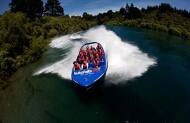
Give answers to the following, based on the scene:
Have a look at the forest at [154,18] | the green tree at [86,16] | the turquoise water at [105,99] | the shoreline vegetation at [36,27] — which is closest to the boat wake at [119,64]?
the turquoise water at [105,99]

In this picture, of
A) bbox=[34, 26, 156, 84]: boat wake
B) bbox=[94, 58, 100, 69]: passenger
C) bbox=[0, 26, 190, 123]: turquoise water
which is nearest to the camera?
bbox=[0, 26, 190, 123]: turquoise water

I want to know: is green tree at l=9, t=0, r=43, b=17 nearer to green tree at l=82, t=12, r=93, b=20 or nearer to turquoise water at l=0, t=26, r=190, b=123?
green tree at l=82, t=12, r=93, b=20

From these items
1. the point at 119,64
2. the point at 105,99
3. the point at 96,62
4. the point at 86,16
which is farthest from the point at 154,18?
the point at 105,99

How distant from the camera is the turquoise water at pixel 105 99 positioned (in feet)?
51.8

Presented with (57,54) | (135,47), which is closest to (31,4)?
(57,54)

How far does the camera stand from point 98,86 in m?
19.9

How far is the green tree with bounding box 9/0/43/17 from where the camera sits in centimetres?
5981

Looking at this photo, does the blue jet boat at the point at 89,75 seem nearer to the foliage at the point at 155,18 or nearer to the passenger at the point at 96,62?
the passenger at the point at 96,62

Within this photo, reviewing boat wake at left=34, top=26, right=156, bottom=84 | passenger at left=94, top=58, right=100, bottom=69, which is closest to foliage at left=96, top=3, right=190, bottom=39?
boat wake at left=34, top=26, right=156, bottom=84

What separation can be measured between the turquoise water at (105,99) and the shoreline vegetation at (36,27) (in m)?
4.77

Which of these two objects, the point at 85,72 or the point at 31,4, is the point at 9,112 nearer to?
the point at 85,72

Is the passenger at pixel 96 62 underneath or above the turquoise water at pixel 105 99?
above

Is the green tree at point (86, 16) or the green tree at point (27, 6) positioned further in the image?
the green tree at point (86, 16)

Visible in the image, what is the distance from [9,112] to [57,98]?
4.09m
